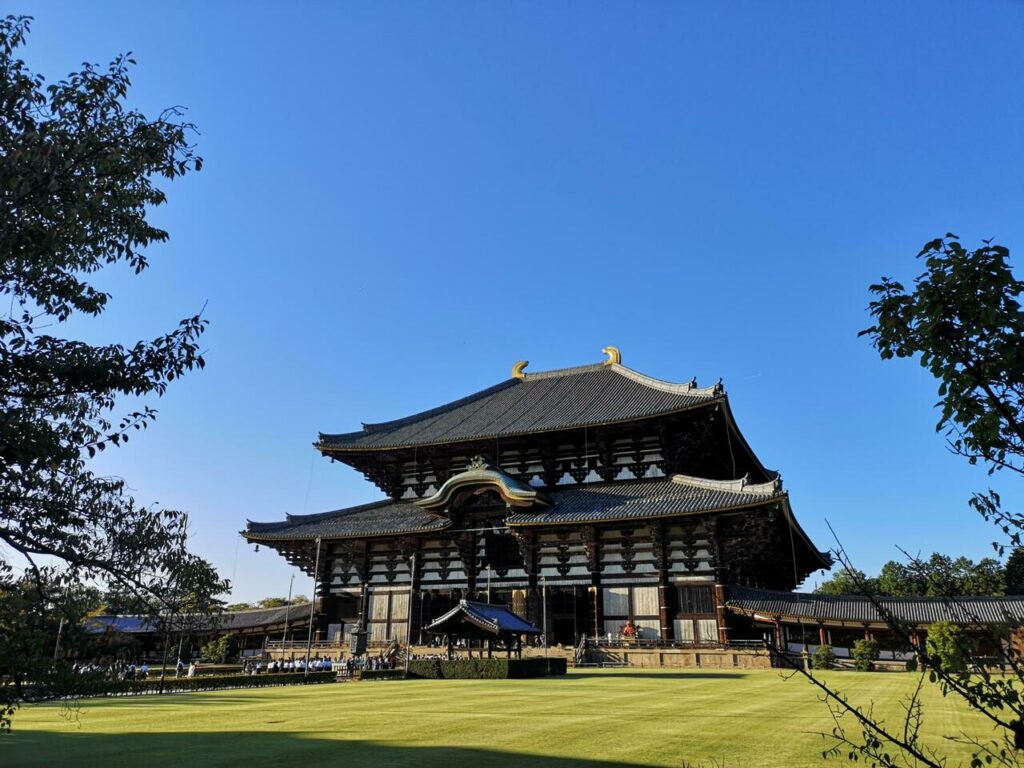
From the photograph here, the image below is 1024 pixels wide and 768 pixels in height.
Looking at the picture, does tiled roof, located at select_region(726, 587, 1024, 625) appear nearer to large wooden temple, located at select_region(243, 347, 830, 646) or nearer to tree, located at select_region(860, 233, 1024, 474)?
large wooden temple, located at select_region(243, 347, 830, 646)

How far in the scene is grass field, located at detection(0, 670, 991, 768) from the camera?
894cm

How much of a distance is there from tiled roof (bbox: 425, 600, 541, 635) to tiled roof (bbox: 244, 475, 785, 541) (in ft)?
21.6

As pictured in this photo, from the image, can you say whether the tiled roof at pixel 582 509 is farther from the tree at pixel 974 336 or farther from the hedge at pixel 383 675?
the tree at pixel 974 336

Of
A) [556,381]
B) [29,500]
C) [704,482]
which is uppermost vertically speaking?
[556,381]

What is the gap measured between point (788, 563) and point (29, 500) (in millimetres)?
46189

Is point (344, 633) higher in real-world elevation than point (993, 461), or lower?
lower

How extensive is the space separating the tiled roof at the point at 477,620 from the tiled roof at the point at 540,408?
11712 mm

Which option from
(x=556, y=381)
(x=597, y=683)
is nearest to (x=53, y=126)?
(x=597, y=683)

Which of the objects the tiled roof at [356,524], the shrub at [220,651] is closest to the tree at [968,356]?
the tiled roof at [356,524]

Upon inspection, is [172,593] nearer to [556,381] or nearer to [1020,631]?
[1020,631]

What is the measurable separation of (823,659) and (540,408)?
19612 mm

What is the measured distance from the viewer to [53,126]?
7172 mm

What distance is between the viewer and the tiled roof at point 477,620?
2461 centimetres

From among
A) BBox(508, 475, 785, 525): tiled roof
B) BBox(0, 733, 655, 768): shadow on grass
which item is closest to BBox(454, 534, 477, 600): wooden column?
BBox(508, 475, 785, 525): tiled roof
